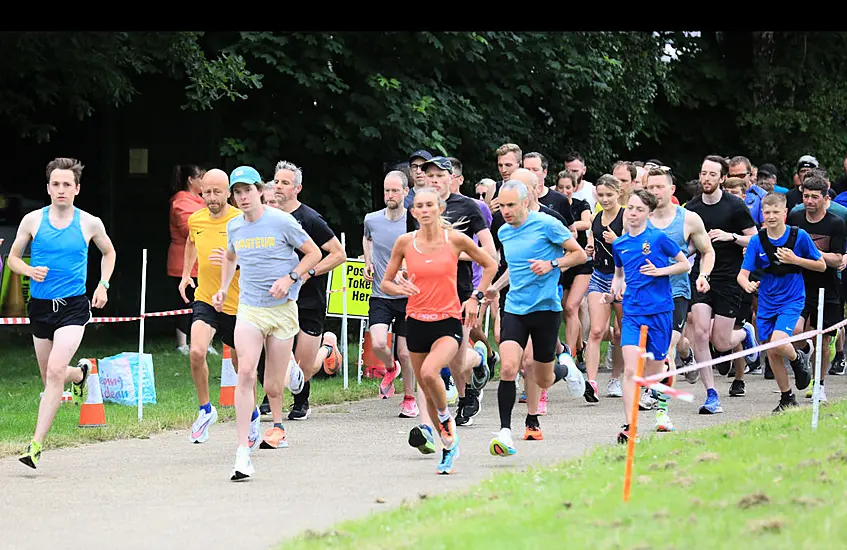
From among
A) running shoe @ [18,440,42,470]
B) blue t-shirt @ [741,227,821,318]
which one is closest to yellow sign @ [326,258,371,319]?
blue t-shirt @ [741,227,821,318]

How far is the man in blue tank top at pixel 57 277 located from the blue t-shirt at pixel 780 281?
231 inches

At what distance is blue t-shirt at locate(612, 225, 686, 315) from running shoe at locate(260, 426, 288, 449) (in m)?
2.89

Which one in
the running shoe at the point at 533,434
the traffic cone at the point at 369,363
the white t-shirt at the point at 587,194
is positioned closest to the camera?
the running shoe at the point at 533,434

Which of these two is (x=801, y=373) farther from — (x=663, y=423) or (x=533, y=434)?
(x=533, y=434)

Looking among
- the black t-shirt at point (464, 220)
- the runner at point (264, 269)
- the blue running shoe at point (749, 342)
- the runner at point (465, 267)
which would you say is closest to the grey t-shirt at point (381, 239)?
the runner at point (465, 267)

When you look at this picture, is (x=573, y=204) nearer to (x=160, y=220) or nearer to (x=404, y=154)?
(x=404, y=154)

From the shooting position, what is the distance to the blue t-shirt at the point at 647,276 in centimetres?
1238

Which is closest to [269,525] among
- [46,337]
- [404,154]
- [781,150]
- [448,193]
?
[46,337]

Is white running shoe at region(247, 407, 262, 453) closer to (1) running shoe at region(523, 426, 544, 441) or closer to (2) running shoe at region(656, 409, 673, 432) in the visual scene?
(1) running shoe at region(523, 426, 544, 441)

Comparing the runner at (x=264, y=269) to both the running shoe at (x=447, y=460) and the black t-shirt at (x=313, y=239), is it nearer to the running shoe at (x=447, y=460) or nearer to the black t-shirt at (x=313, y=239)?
the black t-shirt at (x=313, y=239)

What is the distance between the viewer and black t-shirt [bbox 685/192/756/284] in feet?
50.0

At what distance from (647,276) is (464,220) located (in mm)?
1728

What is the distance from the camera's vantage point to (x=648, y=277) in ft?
40.7

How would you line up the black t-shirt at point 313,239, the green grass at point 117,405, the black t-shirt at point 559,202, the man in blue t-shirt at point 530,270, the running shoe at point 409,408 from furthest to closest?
the black t-shirt at point 559,202
the running shoe at point 409,408
the black t-shirt at point 313,239
the green grass at point 117,405
the man in blue t-shirt at point 530,270
